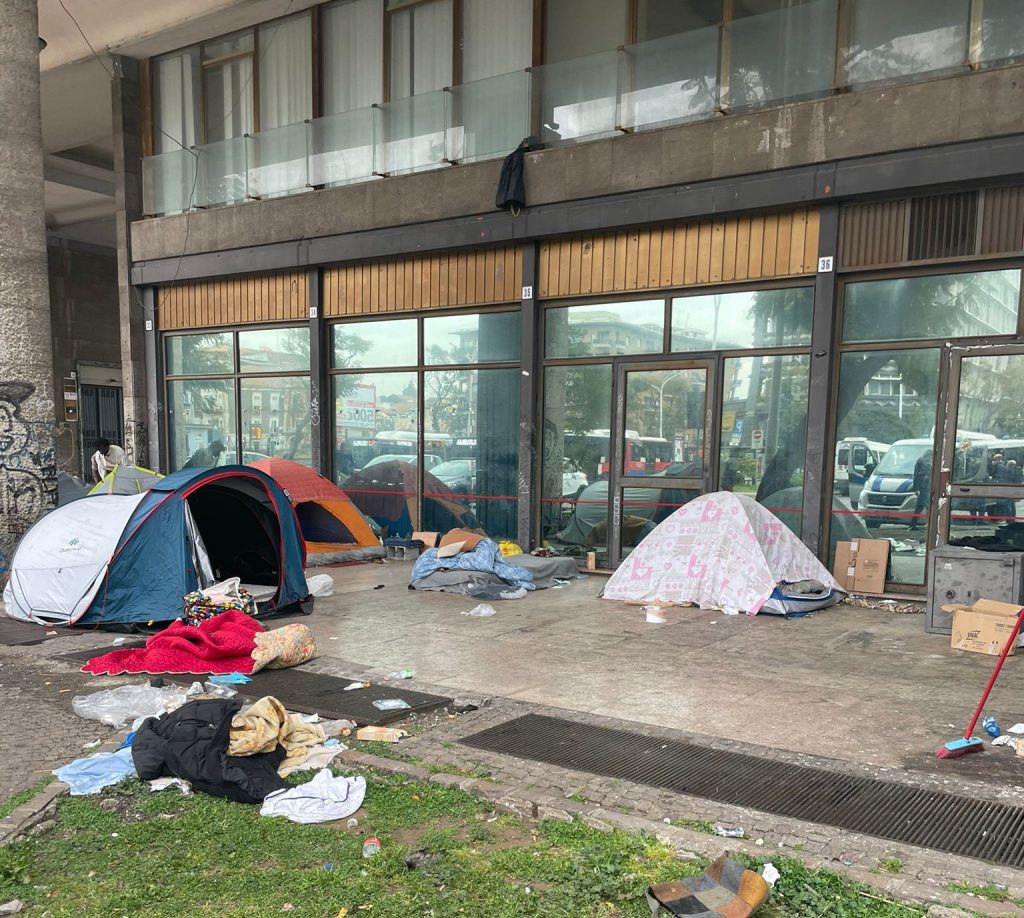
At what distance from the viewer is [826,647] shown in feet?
23.2

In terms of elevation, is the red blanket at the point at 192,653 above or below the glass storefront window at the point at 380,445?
below

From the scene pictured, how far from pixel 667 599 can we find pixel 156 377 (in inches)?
422

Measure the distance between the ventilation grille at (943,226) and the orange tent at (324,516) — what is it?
786 cm

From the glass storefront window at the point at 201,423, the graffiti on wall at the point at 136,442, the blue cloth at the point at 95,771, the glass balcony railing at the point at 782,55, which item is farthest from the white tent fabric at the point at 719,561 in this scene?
the graffiti on wall at the point at 136,442

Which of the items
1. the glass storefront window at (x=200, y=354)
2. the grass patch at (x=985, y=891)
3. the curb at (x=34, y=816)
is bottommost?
the curb at (x=34, y=816)

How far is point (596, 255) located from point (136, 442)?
30.7 feet

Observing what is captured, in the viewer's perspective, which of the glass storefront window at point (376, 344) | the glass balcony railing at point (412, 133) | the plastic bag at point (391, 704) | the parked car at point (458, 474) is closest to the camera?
the plastic bag at point (391, 704)

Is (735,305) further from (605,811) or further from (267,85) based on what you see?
(267,85)

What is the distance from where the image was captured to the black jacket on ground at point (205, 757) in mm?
4156

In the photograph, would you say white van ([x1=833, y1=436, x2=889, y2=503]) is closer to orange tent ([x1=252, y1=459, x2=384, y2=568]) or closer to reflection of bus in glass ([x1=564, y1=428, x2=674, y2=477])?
reflection of bus in glass ([x1=564, y1=428, x2=674, y2=477])

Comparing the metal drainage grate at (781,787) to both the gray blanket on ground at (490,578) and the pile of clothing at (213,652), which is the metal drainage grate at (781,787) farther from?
the gray blanket on ground at (490,578)

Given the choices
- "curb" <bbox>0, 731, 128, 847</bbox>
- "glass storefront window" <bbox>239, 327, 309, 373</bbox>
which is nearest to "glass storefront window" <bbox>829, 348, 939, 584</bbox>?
"curb" <bbox>0, 731, 128, 847</bbox>

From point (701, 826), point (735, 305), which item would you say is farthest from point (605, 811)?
point (735, 305)

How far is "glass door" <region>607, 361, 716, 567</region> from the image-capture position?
1017cm
